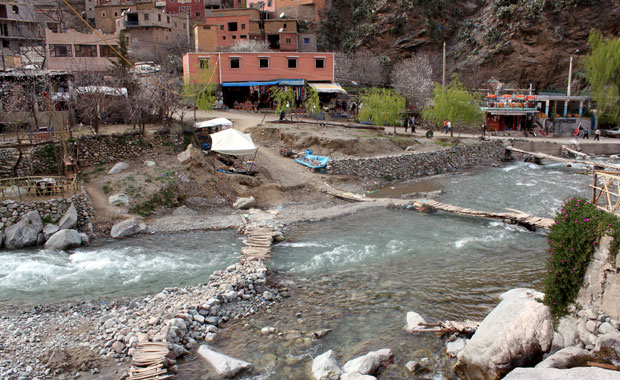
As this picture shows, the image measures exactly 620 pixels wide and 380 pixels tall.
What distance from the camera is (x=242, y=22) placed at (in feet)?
190

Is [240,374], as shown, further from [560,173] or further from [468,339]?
[560,173]

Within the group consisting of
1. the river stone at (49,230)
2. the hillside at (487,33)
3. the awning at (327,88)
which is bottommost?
the river stone at (49,230)

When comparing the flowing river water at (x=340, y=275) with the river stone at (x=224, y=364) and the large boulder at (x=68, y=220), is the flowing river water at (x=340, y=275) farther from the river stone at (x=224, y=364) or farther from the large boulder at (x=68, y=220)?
the large boulder at (x=68, y=220)

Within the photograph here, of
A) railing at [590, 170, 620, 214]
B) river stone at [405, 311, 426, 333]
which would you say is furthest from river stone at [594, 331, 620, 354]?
river stone at [405, 311, 426, 333]

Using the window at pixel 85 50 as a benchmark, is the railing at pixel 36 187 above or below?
below

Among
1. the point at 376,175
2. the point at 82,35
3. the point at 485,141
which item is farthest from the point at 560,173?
the point at 82,35

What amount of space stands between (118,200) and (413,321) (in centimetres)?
1452

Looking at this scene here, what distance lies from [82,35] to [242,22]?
2248 cm

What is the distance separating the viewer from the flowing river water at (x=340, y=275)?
11.3m

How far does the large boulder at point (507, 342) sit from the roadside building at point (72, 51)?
36858 mm

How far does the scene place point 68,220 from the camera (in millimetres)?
18578

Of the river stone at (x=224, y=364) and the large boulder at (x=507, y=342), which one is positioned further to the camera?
the river stone at (x=224, y=364)

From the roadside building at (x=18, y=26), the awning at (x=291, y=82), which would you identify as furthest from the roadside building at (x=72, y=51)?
the roadside building at (x=18, y=26)

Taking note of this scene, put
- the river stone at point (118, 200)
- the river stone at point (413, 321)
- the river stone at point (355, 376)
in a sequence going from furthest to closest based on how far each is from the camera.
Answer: the river stone at point (118, 200) → the river stone at point (413, 321) → the river stone at point (355, 376)
